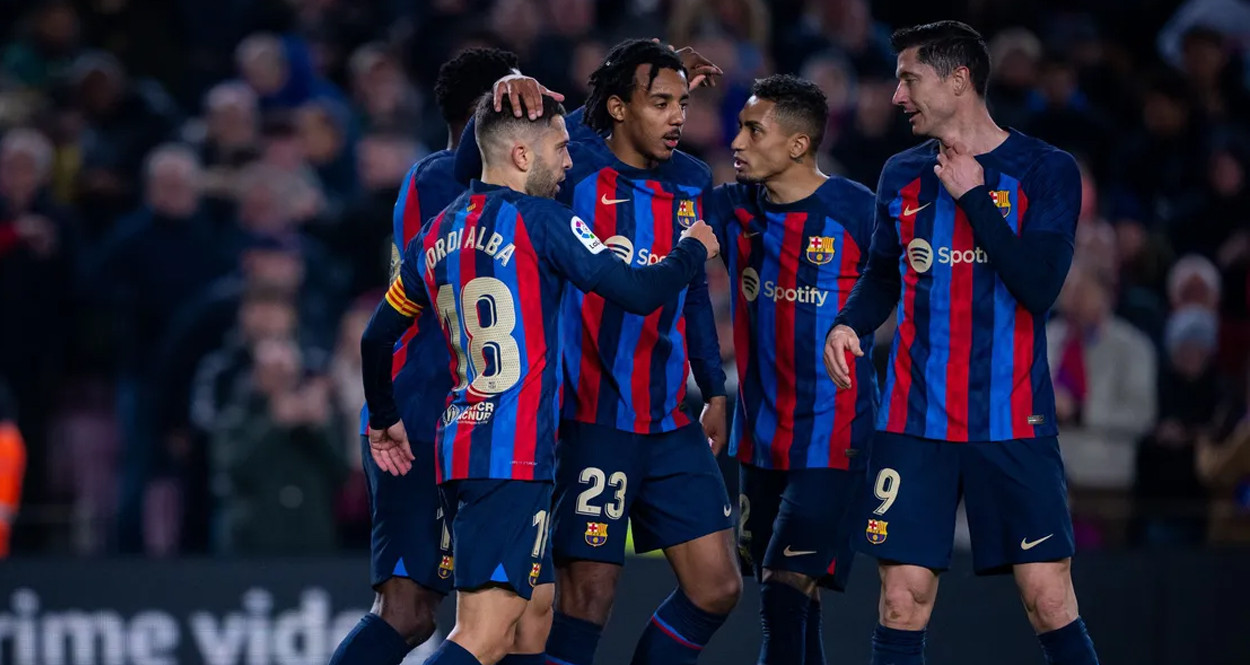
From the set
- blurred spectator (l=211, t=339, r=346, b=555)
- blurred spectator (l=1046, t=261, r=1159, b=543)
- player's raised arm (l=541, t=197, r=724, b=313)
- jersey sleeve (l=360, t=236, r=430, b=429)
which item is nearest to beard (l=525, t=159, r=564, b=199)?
player's raised arm (l=541, t=197, r=724, b=313)

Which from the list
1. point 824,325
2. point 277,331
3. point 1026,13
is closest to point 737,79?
point 1026,13

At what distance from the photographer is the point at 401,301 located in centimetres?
563

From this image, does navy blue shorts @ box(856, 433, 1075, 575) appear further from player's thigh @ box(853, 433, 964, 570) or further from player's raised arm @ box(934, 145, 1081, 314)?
player's raised arm @ box(934, 145, 1081, 314)

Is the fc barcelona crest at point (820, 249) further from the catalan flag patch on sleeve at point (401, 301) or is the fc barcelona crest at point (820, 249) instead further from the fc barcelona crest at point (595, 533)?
Result: the catalan flag patch on sleeve at point (401, 301)

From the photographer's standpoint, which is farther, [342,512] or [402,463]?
[342,512]

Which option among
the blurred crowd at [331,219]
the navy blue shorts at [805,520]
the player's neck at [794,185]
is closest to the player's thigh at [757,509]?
the navy blue shorts at [805,520]

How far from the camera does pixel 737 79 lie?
11.4m

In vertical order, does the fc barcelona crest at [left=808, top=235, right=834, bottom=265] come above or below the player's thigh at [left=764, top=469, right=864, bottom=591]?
above

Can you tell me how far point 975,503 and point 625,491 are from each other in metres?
1.14

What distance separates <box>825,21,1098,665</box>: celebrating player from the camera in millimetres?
5656

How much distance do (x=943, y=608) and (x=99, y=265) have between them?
16.5 ft

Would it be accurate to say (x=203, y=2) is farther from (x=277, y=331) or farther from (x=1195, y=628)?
(x=1195, y=628)

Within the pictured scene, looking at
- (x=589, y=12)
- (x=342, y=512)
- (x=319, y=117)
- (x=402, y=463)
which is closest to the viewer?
(x=402, y=463)

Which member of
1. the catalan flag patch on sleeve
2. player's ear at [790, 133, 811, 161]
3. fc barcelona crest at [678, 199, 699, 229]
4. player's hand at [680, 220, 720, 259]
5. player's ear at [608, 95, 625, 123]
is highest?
player's ear at [608, 95, 625, 123]
